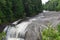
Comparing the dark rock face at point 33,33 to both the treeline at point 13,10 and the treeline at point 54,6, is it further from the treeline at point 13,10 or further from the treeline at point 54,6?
the treeline at point 54,6

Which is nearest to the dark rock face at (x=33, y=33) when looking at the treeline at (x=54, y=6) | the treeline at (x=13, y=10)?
the treeline at (x=13, y=10)

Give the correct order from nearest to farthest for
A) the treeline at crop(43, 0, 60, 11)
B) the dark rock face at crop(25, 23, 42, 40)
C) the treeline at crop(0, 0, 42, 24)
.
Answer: the dark rock face at crop(25, 23, 42, 40) → the treeline at crop(0, 0, 42, 24) → the treeline at crop(43, 0, 60, 11)

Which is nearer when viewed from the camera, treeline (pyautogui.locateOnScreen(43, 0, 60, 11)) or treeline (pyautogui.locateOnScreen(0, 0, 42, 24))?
treeline (pyautogui.locateOnScreen(0, 0, 42, 24))

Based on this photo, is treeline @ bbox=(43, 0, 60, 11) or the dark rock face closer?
the dark rock face

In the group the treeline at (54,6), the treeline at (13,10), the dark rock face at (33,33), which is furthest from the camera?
the treeline at (54,6)

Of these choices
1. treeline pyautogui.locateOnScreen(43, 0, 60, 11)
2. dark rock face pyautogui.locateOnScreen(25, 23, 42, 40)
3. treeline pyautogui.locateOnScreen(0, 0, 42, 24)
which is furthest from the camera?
treeline pyautogui.locateOnScreen(43, 0, 60, 11)

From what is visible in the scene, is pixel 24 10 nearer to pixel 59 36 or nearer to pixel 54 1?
pixel 54 1

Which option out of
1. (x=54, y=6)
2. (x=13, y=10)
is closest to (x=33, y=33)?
(x=13, y=10)

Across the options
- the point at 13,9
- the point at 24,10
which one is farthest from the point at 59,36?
the point at 24,10

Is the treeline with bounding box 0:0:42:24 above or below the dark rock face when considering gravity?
above

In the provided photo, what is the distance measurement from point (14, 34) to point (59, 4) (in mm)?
36244

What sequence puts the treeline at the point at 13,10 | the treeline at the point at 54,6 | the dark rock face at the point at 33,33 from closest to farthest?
the dark rock face at the point at 33,33 < the treeline at the point at 13,10 < the treeline at the point at 54,6

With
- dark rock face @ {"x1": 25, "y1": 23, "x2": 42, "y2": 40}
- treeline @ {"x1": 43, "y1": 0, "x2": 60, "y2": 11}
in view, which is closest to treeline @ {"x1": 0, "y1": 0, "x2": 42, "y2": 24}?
dark rock face @ {"x1": 25, "y1": 23, "x2": 42, "y2": 40}

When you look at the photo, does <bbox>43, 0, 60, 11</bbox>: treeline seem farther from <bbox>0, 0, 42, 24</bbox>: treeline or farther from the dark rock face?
the dark rock face
